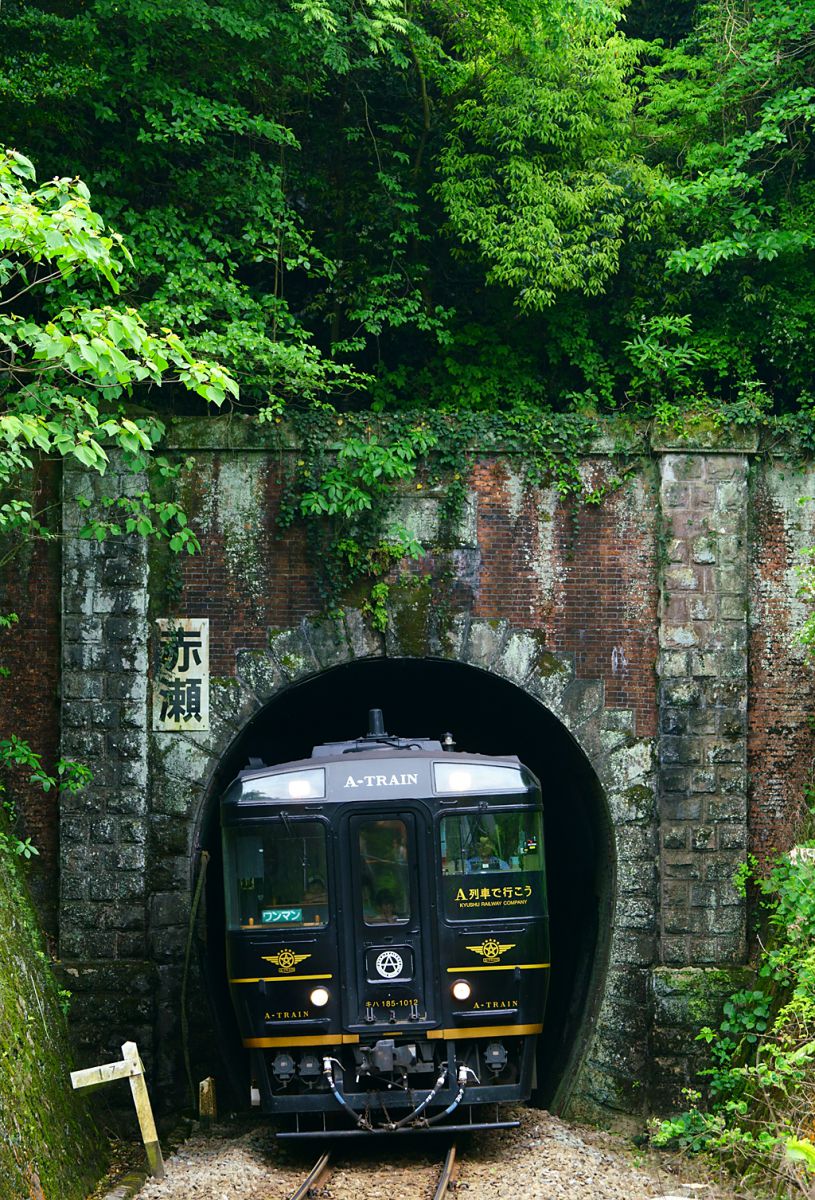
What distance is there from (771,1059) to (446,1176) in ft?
8.94

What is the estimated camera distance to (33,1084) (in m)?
7.86

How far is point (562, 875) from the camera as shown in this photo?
46.6ft

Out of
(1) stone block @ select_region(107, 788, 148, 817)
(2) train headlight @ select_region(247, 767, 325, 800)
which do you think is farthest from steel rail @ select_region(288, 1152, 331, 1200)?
(1) stone block @ select_region(107, 788, 148, 817)

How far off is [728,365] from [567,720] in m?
4.08

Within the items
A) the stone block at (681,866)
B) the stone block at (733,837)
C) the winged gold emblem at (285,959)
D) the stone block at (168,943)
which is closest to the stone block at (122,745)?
the stone block at (168,943)

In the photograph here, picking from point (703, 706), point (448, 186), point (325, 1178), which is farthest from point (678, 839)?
point (448, 186)

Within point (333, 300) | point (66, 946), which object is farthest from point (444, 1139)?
point (333, 300)

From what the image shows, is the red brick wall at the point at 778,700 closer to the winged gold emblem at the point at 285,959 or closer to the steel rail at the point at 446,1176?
the steel rail at the point at 446,1176

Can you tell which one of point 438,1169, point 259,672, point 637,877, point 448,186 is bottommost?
point 438,1169

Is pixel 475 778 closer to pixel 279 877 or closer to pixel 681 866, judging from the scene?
pixel 279 877

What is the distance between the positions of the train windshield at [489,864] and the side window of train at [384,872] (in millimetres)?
296

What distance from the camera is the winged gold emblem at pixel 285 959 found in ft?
27.7

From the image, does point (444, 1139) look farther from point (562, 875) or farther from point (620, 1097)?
point (562, 875)

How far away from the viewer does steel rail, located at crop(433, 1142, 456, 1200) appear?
761 cm
